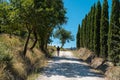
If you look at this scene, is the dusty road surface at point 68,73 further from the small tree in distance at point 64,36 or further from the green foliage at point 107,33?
the small tree in distance at point 64,36

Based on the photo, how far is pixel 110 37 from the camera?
2820 cm

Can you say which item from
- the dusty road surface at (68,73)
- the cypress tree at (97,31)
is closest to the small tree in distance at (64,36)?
the cypress tree at (97,31)

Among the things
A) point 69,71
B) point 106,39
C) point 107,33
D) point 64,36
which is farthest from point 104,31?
point 64,36

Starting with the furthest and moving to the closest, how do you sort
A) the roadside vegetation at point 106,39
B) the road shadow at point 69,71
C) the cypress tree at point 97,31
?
the cypress tree at point 97,31 < the roadside vegetation at point 106,39 < the road shadow at point 69,71

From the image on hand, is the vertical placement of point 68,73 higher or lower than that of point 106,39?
lower

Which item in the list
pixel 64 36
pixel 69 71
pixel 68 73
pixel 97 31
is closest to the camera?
pixel 68 73

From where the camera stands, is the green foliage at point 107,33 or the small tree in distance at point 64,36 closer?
the green foliage at point 107,33

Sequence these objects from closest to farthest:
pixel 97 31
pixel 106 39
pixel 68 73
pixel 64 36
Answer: pixel 68 73 < pixel 106 39 < pixel 97 31 < pixel 64 36

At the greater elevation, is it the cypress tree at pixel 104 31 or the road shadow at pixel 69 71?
the cypress tree at pixel 104 31

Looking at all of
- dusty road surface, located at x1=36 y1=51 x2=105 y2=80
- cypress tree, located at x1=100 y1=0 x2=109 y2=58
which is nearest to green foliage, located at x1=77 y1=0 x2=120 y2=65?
cypress tree, located at x1=100 y1=0 x2=109 y2=58

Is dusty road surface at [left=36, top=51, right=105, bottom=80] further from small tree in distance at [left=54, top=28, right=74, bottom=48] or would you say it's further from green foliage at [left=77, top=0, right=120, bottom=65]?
small tree in distance at [left=54, top=28, right=74, bottom=48]

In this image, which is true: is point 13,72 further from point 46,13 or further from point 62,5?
point 62,5

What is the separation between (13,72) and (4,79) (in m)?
2.47

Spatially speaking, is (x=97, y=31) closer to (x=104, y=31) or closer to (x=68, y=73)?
(x=104, y=31)
